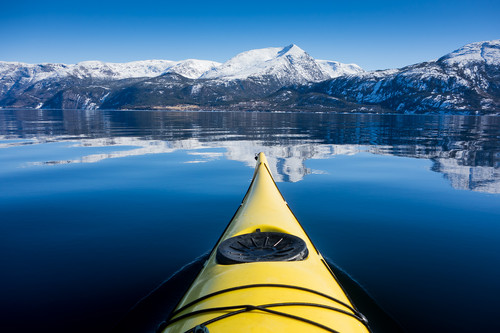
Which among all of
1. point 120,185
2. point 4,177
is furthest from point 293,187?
point 4,177

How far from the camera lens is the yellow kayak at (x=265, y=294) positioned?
13.3 ft

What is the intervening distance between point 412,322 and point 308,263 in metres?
3.01

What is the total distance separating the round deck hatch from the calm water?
9.52 feet

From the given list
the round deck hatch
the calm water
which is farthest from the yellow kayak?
the calm water

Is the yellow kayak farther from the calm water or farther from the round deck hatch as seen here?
the calm water

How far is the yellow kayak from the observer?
160 inches

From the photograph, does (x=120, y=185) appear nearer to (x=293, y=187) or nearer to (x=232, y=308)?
(x=293, y=187)

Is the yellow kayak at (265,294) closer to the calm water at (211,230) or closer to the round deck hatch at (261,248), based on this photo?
the round deck hatch at (261,248)

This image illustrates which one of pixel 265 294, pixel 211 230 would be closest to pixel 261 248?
pixel 265 294

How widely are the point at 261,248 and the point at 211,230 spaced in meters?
5.42

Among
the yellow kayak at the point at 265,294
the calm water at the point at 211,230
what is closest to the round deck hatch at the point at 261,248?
the yellow kayak at the point at 265,294

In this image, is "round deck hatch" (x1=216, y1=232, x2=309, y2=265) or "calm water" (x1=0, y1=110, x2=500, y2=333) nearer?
"round deck hatch" (x1=216, y1=232, x2=309, y2=265)

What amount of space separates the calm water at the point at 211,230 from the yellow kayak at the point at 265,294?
273cm

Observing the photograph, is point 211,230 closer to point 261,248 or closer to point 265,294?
point 261,248
